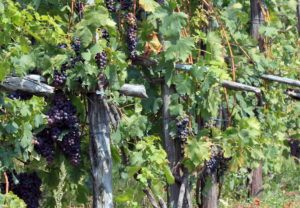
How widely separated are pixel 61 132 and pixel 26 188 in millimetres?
458

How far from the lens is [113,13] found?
5.58 meters

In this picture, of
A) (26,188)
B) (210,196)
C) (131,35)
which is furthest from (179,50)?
(210,196)

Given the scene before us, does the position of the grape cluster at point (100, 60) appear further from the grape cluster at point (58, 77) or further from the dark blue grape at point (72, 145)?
the dark blue grape at point (72, 145)

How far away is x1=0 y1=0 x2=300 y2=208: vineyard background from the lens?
4.65 metres

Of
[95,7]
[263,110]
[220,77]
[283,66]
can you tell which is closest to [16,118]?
[95,7]

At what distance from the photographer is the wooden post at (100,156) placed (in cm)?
497

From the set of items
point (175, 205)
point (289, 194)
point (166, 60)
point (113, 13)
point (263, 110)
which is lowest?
point (289, 194)

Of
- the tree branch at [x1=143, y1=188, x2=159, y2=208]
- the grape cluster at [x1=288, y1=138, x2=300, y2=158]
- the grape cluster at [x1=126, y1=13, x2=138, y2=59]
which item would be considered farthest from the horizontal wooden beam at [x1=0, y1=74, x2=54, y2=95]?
the grape cluster at [x1=288, y1=138, x2=300, y2=158]

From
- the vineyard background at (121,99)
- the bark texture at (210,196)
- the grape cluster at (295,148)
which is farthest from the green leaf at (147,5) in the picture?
the grape cluster at (295,148)

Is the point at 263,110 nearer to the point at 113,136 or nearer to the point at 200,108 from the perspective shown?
the point at 200,108

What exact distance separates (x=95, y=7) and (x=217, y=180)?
2.53 meters

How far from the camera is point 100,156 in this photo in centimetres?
498

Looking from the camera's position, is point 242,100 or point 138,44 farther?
point 242,100

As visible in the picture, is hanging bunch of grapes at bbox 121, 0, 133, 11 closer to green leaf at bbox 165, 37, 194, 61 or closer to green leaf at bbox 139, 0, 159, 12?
green leaf at bbox 139, 0, 159, 12
